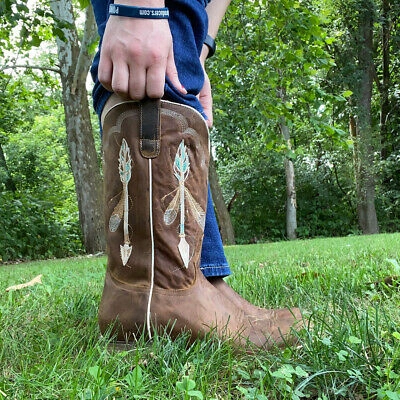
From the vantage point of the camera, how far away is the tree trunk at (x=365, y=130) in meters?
12.7

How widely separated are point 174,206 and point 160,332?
0.34m

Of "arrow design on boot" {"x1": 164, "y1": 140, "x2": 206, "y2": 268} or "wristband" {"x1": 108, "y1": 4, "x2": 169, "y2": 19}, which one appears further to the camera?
"arrow design on boot" {"x1": 164, "y1": 140, "x2": 206, "y2": 268}

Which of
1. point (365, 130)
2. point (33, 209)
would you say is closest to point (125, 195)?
point (33, 209)

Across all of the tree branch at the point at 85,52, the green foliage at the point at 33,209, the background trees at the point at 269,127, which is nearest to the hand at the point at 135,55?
the background trees at the point at 269,127

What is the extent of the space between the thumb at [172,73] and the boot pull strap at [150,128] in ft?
0.21

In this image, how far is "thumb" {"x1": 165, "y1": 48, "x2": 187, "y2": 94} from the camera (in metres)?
1.21

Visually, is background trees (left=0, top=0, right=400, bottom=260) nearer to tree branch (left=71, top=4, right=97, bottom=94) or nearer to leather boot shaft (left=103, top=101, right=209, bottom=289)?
tree branch (left=71, top=4, right=97, bottom=94)

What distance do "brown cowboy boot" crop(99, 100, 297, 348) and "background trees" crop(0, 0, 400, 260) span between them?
331cm

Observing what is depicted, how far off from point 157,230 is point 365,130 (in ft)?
40.8

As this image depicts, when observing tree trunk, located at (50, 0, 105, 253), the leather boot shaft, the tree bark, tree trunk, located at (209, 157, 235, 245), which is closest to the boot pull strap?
the leather boot shaft

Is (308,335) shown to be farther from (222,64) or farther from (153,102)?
(222,64)

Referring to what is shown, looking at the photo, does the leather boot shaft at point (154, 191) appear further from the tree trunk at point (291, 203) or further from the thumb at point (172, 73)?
the tree trunk at point (291, 203)

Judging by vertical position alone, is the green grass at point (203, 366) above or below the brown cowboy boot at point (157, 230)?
below

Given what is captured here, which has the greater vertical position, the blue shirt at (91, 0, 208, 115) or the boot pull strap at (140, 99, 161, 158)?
the blue shirt at (91, 0, 208, 115)
